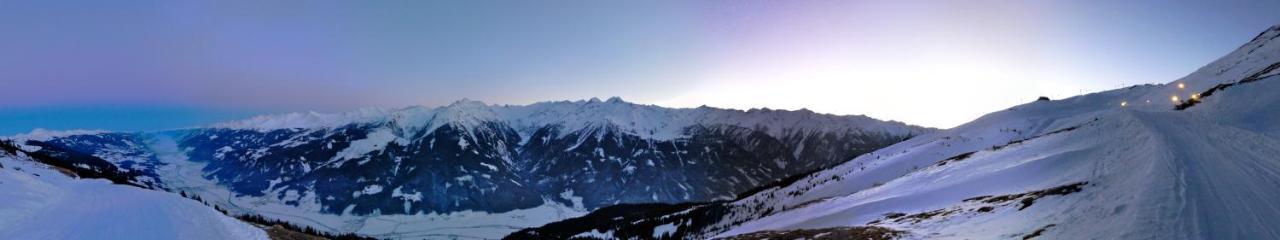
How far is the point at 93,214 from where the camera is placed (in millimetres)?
19734

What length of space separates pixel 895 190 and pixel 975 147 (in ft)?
80.7

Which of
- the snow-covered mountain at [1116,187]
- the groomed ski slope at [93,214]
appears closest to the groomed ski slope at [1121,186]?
the snow-covered mountain at [1116,187]

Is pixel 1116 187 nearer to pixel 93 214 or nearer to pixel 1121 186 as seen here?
pixel 1121 186

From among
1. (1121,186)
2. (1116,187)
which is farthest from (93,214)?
(1121,186)

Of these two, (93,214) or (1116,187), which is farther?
(93,214)

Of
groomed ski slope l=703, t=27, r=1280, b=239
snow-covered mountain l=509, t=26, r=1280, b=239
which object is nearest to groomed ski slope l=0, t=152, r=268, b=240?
snow-covered mountain l=509, t=26, r=1280, b=239

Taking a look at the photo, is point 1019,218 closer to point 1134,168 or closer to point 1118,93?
point 1134,168

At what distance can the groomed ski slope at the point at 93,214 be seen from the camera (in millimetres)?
17375

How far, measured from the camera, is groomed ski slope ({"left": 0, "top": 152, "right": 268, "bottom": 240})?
57.0ft

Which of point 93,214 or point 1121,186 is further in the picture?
point 93,214

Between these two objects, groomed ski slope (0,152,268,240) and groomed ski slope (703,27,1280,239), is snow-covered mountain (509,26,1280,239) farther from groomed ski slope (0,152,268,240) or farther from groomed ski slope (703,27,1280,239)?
groomed ski slope (0,152,268,240)

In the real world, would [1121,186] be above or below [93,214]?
below

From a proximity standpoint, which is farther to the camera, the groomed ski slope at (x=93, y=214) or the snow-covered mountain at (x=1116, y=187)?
the groomed ski slope at (x=93, y=214)

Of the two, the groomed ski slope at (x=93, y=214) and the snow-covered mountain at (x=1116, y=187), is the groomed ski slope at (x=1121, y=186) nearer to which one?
the snow-covered mountain at (x=1116, y=187)
